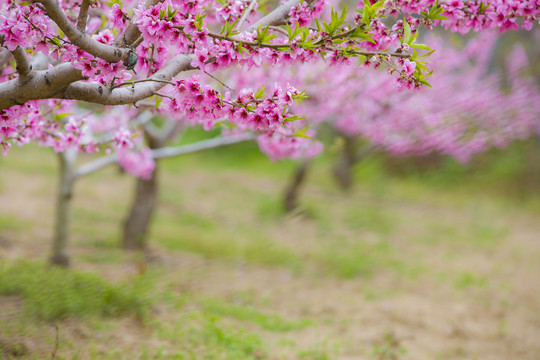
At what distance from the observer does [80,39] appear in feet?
7.35

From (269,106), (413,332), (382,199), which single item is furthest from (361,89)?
(269,106)

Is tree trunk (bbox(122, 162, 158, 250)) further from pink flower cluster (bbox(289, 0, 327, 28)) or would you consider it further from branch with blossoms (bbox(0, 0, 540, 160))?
pink flower cluster (bbox(289, 0, 327, 28))

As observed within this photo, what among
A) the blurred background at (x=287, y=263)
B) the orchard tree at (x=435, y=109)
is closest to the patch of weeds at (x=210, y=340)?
the blurred background at (x=287, y=263)

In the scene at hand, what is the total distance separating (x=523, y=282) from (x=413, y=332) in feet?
10.6

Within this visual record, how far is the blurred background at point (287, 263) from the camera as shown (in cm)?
404

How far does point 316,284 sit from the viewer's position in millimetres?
6461

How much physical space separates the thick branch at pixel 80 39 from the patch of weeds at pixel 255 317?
3.21 meters

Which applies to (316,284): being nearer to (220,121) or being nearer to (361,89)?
(220,121)

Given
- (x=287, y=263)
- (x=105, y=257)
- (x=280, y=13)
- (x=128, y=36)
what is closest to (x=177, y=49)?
(x=128, y=36)

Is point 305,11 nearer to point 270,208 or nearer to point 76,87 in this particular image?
point 76,87

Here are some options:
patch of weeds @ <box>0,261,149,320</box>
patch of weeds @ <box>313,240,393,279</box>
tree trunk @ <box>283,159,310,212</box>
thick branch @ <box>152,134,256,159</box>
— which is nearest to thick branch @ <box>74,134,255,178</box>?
thick branch @ <box>152,134,256,159</box>

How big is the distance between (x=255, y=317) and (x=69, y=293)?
1934 mm

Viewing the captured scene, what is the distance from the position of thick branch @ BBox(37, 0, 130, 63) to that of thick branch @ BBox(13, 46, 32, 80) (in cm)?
27

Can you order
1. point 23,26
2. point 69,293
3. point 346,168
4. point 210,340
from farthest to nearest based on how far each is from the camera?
1. point 346,168
2. point 69,293
3. point 210,340
4. point 23,26
